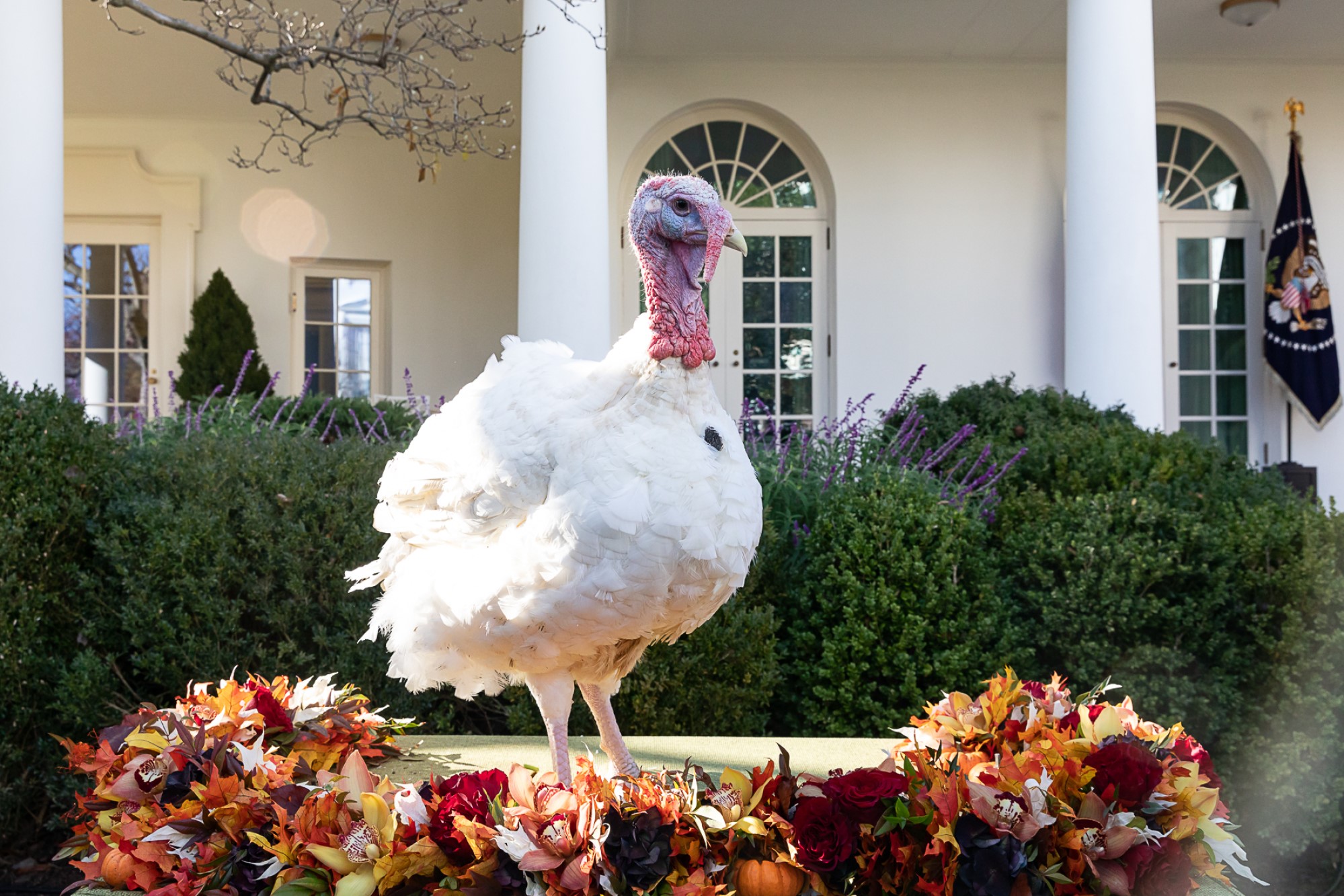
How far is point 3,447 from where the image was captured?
11.3ft

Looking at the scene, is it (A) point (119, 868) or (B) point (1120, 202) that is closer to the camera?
(A) point (119, 868)

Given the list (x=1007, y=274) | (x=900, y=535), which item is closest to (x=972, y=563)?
(x=900, y=535)

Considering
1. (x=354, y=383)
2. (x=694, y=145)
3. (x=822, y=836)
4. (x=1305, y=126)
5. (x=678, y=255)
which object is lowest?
A: (x=822, y=836)

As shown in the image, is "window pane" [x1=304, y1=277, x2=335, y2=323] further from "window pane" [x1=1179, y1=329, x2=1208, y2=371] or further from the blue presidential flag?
the blue presidential flag

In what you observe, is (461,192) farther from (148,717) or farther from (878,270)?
(148,717)

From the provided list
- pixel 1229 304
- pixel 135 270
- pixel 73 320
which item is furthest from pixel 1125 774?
pixel 73 320

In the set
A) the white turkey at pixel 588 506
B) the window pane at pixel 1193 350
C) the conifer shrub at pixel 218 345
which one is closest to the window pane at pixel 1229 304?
the window pane at pixel 1193 350

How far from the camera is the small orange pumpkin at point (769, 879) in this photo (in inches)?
75.5

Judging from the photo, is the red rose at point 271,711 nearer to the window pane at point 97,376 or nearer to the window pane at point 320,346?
the window pane at point 320,346

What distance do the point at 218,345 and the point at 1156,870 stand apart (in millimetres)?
9044

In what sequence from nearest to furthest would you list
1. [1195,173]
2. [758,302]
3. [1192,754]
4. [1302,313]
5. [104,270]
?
1. [1192,754]
2. [1302,313]
3. [758,302]
4. [1195,173]
5. [104,270]

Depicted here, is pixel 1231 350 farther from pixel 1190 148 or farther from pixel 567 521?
pixel 567 521

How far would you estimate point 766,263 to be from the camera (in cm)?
930

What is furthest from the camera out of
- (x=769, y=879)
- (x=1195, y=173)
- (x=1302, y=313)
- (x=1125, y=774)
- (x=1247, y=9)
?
(x=1195, y=173)
